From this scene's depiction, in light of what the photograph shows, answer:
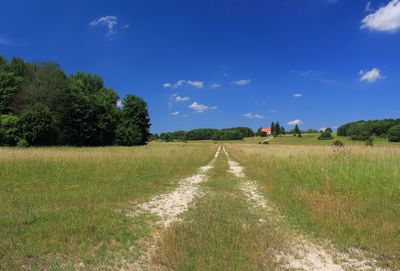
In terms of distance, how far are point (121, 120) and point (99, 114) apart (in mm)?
12833

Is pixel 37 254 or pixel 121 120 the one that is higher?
pixel 121 120

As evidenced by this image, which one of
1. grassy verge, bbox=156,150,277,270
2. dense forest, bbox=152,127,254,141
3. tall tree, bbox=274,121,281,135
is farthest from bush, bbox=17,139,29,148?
tall tree, bbox=274,121,281,135

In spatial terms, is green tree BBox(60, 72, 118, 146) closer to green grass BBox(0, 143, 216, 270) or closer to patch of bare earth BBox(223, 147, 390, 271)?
green grass BBox(0, 143, 216, 270)

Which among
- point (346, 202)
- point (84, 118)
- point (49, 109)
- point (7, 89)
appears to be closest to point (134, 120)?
point (84, 118)

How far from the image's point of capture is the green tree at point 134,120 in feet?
213

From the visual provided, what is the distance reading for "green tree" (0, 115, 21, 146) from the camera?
37.3m

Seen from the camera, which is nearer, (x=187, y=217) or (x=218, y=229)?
(x=218, y=229)

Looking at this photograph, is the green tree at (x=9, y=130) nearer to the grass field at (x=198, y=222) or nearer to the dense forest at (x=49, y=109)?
the dense forest at (x=49, y=109)

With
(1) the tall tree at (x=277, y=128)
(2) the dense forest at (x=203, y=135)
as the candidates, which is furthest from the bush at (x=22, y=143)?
(1) the tall tree at (x=277, y=128)

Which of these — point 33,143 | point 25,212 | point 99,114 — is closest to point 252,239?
point 25,212

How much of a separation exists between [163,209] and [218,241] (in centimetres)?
320

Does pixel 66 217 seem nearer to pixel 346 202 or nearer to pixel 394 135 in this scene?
pixel 346 202

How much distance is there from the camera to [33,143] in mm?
40219

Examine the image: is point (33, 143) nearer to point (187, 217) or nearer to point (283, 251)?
point (187, 217)
